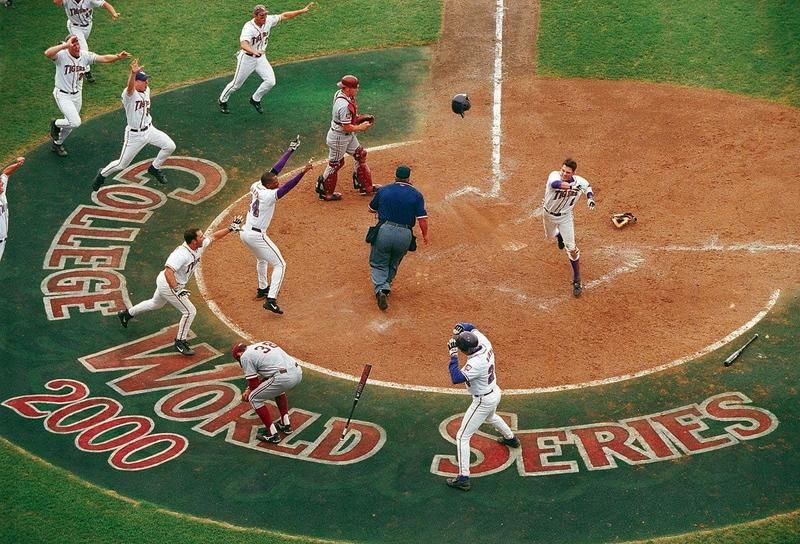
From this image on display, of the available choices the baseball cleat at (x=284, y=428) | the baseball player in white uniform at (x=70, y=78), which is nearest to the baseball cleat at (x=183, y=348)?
the baseball cleat at (x=284, y=428)

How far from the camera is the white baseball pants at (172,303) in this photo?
18312 millimetres

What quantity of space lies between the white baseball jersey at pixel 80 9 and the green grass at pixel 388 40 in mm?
1736

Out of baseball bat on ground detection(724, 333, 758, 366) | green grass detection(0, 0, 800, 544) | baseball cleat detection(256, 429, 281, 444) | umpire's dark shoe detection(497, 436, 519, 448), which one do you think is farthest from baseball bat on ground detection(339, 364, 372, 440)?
green grass detection(0, 0, 800, 544)

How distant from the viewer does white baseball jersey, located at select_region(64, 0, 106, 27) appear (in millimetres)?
25734

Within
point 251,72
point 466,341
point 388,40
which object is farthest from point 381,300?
point 388,40

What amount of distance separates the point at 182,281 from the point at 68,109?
279 inches

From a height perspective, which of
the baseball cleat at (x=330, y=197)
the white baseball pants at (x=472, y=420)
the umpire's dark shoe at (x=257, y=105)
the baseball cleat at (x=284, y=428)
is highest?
the umpire's dark shoe at (x=257, y=105)

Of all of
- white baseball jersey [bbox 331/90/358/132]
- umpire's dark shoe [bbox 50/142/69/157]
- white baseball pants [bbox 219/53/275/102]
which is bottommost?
white baseball jersey [bbox 331/90/358/132]

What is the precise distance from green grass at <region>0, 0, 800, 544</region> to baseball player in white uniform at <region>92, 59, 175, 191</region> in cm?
311

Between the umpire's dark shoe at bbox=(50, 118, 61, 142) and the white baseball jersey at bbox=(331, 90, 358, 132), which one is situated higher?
the umpire's dark shoe at bbox=(50, 118, 61, 142)

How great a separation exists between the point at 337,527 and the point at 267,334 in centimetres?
501

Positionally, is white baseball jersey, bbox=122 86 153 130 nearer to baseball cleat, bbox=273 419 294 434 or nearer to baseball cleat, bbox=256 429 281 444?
baseball cleat, bbox=273 419 294 434

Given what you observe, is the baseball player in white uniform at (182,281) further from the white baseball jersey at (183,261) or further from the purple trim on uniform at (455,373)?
the purple trim on uniform at (455,373)

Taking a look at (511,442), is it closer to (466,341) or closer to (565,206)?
(466,341)
